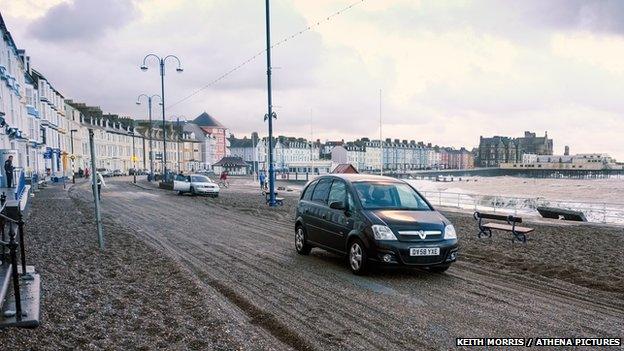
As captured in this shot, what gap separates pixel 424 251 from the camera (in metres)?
7.64

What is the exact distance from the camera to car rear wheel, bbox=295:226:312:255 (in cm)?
992

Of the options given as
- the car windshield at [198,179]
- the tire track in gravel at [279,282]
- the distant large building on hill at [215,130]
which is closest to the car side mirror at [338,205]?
the tire track in gravel at [279,282]

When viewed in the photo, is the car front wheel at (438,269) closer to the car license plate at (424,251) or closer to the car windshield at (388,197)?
the car license plate at (424,251)

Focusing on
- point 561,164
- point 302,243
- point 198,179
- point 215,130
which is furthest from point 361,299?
point 561,164

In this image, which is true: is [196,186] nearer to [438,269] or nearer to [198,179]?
[198,179]

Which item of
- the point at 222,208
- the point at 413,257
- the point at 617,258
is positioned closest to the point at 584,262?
the point at 617,258

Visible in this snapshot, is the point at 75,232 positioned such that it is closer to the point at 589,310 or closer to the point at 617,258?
the point at 589,310

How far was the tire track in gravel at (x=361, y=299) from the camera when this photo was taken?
520 cm

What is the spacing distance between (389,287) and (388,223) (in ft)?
3.70

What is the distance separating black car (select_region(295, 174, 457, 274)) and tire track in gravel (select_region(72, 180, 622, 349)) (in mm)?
391

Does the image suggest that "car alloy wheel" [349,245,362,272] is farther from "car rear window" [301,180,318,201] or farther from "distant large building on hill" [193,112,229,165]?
"distant large building on hill" [193,112,229,165]

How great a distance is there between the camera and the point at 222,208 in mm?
21828

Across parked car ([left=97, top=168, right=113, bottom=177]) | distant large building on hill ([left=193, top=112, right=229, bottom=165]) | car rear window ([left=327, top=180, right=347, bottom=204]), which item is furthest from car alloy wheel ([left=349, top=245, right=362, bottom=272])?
distant large building on hill ([left=193, top=112, right=229, bottom=165])

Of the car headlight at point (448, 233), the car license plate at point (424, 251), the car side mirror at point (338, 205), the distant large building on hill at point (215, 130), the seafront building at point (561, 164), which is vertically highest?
the distant large building on hill at point (215, 130)
